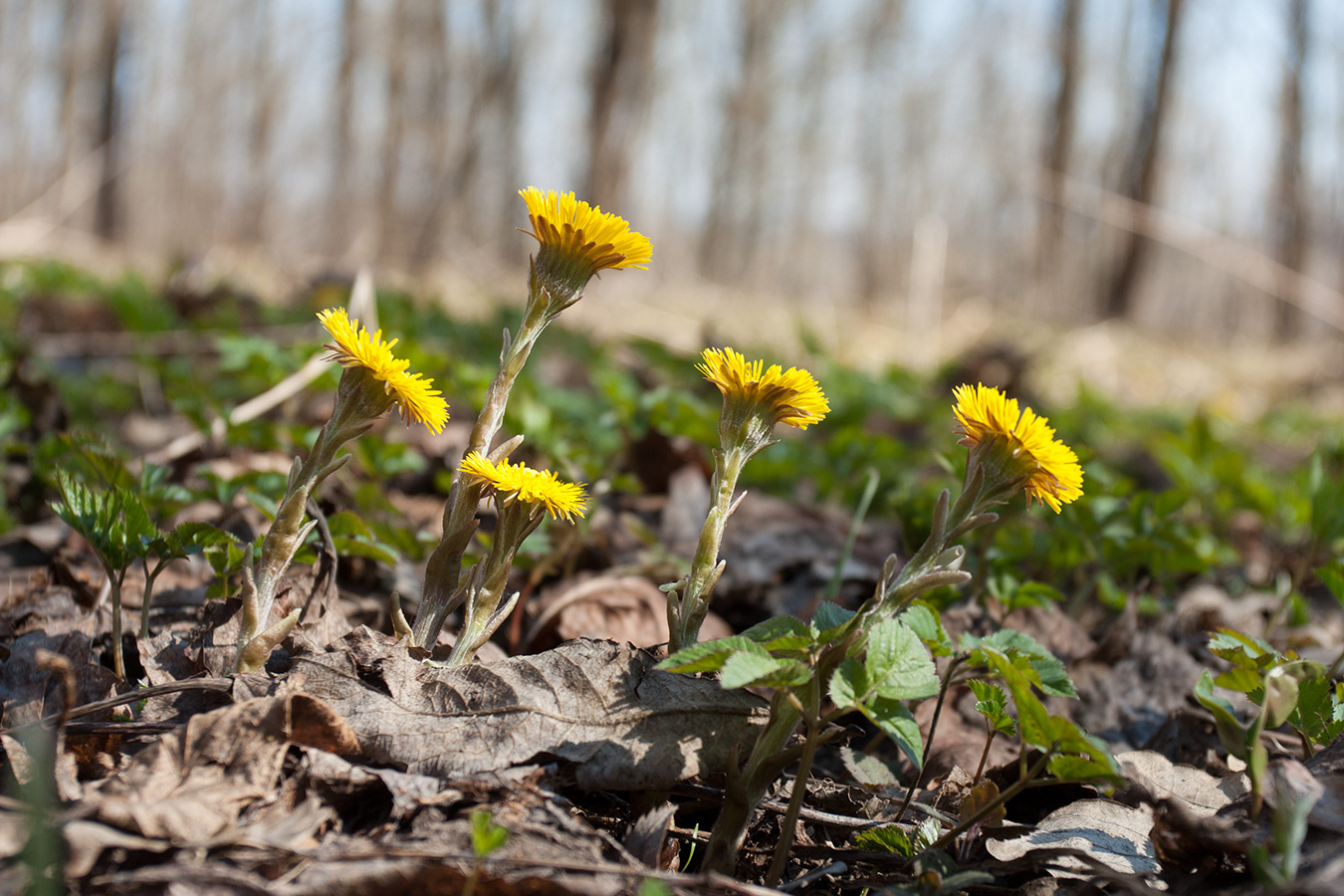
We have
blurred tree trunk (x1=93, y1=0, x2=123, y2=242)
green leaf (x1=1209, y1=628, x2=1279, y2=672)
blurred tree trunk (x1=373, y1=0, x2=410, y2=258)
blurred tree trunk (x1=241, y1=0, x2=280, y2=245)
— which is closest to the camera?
green leaf (x1=1209, y1=628, x2=1279, y2=672)

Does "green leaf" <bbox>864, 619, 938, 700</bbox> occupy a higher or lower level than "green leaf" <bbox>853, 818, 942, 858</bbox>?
higher

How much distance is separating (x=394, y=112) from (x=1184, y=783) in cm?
1907

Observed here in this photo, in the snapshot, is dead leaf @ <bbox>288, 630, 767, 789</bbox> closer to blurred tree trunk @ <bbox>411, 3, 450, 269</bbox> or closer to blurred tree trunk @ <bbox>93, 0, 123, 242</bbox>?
blurred tree trunk @ <bbox>411, 3, 450, 269</bbox>

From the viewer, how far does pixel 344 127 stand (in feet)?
57.2

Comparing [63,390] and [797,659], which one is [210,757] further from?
[63,390]

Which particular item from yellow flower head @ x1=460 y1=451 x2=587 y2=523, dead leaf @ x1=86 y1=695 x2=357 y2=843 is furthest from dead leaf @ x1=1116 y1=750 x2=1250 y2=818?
dead leaf @ x1=86 y1=695 x2=357 y2=843

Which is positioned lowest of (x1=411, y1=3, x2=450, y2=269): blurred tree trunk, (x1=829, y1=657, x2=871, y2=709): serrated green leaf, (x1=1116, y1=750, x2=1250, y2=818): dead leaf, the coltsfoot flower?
(x1=1116, y1=750, x2=1250, y2=818): dead leaf

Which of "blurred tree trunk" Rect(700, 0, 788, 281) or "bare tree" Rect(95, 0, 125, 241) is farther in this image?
"blurred tree trunk" Rect(700, 0, 788, 281)

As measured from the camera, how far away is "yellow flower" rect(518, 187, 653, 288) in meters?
1.05

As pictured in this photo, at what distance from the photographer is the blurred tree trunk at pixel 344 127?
1639 centimetres

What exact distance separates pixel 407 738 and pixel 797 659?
496mm

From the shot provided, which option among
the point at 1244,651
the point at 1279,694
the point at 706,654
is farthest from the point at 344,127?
the point at 1279,694

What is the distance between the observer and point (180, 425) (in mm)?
3014

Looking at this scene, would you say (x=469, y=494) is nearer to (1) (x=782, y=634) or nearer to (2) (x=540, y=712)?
(2) (x=540, y=712)
